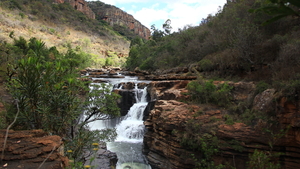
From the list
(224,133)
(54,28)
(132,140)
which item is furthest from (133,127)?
(54,28)

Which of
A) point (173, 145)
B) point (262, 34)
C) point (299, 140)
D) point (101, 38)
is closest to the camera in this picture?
point (299, 140)

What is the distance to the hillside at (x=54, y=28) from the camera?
3070cm

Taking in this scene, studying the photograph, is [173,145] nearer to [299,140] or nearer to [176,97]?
[176,97]

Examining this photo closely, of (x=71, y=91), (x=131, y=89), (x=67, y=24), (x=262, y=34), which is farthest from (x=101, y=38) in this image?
(x=71, y=91)

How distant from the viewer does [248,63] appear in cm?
988

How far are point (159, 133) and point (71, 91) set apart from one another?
448 centimetres

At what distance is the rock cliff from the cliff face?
82566 mm

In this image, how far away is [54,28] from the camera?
3916cm

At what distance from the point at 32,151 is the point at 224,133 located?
17.9 feet

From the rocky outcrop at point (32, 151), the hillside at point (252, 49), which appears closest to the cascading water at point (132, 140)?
the hillside at point (252, 49)

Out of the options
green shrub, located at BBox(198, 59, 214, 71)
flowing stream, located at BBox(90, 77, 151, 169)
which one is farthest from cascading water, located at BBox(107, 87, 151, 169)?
green shrub, located at BBox(198, 59, 214, 71)

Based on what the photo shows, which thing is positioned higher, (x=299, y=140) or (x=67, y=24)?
(x=67, y=24)

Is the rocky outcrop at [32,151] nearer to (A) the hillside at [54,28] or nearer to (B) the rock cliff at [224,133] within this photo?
(B) the rock cliff at [224,133]

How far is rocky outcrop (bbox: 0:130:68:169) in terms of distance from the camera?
2.84 metres
